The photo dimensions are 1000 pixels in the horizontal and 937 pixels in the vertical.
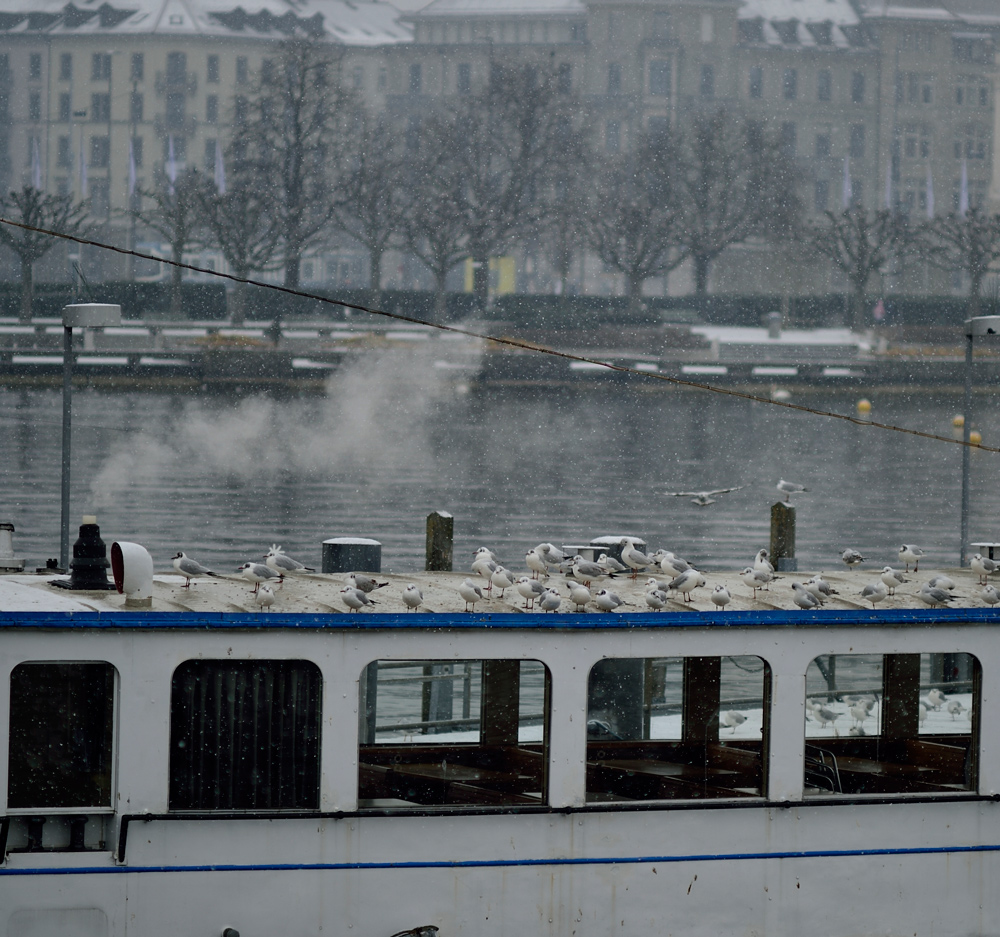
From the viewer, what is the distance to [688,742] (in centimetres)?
1090

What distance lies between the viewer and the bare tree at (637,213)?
97.1 metres

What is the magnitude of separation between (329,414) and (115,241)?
4722cm

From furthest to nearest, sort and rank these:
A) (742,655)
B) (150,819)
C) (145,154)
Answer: (145,154)
(742,655)
(150,819)

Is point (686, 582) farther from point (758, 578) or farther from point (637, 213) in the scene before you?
point (637, 213)

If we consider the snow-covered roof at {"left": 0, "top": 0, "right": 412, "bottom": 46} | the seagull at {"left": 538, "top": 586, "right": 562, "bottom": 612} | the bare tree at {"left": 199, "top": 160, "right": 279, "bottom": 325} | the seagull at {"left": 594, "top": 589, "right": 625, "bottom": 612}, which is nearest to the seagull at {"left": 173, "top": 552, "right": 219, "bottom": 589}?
the seagull at {"left": 538, "top": 586, "right": 562, "bottom": 612}

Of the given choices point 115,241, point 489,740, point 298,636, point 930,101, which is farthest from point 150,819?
point 930,101

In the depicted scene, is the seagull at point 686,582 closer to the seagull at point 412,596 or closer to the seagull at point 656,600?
the seagull at point 656,600

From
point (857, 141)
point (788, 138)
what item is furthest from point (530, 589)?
point (857, 141)

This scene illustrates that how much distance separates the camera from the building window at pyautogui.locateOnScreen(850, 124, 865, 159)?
419 ft

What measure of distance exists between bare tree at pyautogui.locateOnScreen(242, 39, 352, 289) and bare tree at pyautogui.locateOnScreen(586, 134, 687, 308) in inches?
624

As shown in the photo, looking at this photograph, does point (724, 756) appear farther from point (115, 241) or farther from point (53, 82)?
point (53, 82)

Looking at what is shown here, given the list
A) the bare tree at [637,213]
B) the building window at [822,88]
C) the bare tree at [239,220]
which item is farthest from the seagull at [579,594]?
the building window at [822,88]

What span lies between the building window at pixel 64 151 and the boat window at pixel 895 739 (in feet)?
384

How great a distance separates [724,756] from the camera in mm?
10648
